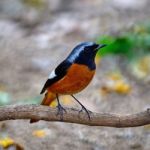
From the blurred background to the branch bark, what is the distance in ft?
3.39

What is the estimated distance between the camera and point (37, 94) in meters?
8.12

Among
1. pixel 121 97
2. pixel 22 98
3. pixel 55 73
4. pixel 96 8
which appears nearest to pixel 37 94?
pixel 22 98

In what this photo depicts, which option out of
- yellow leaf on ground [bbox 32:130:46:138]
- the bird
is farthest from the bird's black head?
yellow leaf on ground [bbox 32:130:46:138]

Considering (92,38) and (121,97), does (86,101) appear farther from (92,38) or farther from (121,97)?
(92,38)

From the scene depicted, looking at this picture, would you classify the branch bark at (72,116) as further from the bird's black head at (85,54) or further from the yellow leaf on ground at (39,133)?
the yellow leaf on ground at (39,133)

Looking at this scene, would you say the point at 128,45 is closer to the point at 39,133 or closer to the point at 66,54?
the point at 66,54

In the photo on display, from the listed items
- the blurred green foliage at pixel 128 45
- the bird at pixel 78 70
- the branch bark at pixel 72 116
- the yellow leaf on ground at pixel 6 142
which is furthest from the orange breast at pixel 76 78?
the blurred green foliage at pixel 128 45

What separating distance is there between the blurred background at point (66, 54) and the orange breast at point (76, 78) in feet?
3.52

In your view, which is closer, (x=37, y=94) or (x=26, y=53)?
(x=37, y=94)

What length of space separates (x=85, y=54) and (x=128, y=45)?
333cm

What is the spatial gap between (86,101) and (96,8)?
3390 mm

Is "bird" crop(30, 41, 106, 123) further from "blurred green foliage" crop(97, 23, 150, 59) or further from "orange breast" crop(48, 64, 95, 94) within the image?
"blurred green foliage" crop(97, 23, 150, 59)

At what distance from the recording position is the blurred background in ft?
23.3

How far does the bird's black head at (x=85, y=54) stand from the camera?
18.5 feet
